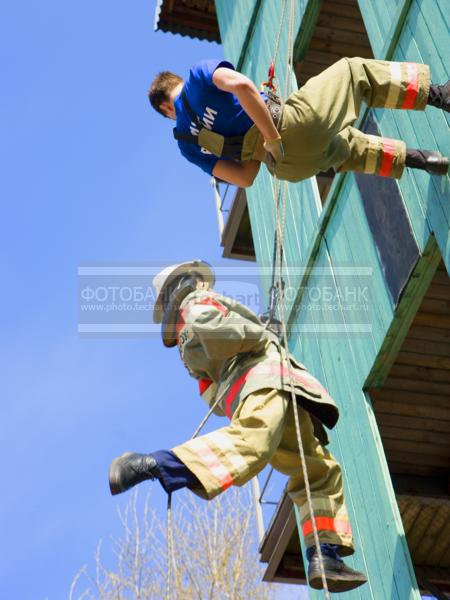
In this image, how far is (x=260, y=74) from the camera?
405 inches

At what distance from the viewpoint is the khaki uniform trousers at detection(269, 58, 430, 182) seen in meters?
5.71

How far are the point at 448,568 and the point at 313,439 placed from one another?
200 inches

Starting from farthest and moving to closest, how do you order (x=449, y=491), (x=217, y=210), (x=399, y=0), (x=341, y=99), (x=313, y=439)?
(x=217, y=210) < (x=449, y=491) < (x=399, y=0) < (x=341, y=99) < (x=313, y=439)

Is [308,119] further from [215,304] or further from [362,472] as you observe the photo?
[362,472]

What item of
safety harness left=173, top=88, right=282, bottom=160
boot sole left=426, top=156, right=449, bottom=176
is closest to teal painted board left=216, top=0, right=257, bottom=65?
safety harness left=173, top=88, right=282, bottom=160

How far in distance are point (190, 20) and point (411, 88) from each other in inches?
363

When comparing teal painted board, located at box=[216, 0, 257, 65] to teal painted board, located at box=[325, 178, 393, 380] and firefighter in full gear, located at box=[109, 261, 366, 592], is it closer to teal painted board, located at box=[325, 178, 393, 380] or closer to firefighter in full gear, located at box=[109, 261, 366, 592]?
teal painted board, located at box=[325, 178, 393, 380]

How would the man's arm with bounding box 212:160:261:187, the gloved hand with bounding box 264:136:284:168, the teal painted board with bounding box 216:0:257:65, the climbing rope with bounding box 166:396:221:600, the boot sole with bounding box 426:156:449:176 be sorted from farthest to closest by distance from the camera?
the teal painted board with bounding box 216:0:257:65 → the man's arm with bounding box 212:160:261:187 → the boot sole with bounding box 426:156:449:176 → the gloved hand with bounding box 264:136:284:168 → the climbing rope with bounding box 166:396:221:600

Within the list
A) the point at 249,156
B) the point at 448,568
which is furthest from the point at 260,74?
the point at 448,568

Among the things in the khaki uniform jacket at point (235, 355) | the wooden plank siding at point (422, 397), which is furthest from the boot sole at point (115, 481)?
the wooden plank siding at point (422, 397)

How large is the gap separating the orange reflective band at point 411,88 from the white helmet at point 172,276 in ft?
5.46

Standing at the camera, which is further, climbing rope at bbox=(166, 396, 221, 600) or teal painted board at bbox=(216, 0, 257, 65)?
teal painted board at bbox=(216, 0, 257, 65)

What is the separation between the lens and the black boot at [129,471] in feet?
13.8

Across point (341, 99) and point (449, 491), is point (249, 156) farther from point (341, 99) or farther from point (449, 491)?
point (449, 491)
